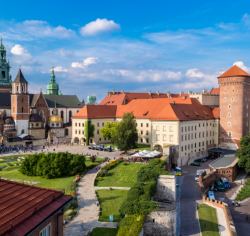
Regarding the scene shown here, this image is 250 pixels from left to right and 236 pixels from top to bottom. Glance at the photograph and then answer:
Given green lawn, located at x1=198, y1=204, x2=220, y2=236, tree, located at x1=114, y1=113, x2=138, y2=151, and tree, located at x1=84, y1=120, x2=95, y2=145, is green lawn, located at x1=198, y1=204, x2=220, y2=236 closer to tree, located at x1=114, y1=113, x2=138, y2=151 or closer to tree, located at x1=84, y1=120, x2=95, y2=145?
tree, located at x1=114, y1=113, x2=138, y2=151

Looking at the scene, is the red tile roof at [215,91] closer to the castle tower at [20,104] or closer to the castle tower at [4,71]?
the castle tower at [20,104]

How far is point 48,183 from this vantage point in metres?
38.9

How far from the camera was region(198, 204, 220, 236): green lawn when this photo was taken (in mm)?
27733

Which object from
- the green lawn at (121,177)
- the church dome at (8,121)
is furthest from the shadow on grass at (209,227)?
the church dome at (8,121)

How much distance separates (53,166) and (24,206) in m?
31.6

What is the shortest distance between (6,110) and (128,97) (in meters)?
27.8

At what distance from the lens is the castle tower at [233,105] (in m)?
66.4

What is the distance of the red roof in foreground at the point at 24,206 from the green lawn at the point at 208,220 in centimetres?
1845

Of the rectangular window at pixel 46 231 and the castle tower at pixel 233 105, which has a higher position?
the castle tower at pixel 233 105

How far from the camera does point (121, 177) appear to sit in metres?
40.2

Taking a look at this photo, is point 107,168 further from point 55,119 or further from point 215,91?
point 215,91

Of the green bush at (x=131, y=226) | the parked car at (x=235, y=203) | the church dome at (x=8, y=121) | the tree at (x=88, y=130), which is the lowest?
the parked car at (x=235, y=203)

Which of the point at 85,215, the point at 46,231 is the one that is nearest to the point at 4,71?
the point at 85,215

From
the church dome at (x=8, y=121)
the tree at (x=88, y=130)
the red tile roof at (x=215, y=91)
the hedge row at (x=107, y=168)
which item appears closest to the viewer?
the hedge row at (x=107, y=168)
